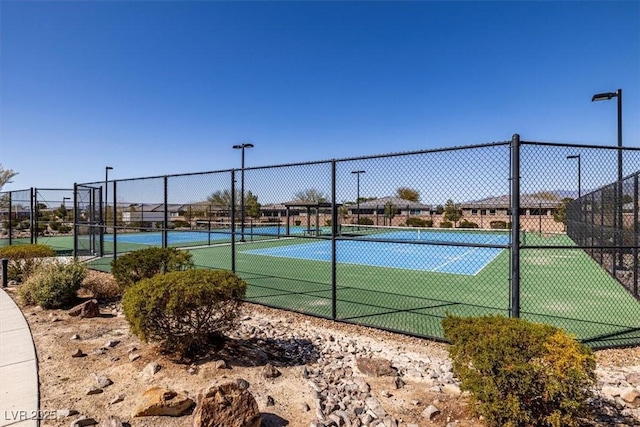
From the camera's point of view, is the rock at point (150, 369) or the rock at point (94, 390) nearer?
the rock at point (94, 390)

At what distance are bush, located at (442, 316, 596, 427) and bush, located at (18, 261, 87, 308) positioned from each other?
6.51 metres

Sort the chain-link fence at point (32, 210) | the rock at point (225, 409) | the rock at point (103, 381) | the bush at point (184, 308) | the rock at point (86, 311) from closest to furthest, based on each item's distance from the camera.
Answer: the rock at point (225, 409) → the rock at point (103, 381) → the bush at point (184, 308) → the rock at point (86, 311) → the chain-link fence at point (32, 210)

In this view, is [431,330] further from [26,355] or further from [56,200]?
[56,200]

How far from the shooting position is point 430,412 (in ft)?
9.45

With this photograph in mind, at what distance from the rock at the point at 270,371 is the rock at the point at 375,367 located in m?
0.85

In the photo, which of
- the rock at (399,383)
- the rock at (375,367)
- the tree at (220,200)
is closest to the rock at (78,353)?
the rock at (375,367)

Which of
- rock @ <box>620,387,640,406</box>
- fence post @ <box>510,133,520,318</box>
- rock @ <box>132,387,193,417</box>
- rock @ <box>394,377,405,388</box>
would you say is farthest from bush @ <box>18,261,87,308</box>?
rock @ <box>620,387,640,406</box>

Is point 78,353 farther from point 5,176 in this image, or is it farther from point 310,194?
point 5,176

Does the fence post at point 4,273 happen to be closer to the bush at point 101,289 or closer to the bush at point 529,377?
the bush at point 101,289

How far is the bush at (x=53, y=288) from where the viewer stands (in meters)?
6.14

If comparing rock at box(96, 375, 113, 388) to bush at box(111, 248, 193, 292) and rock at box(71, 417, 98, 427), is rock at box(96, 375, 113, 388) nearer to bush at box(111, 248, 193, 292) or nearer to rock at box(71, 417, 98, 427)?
rock at box(71, 417, 98, 427)

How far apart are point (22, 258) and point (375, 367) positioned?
29.2ft

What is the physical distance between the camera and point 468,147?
4281 millimetres

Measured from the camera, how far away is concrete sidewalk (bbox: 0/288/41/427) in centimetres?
286
